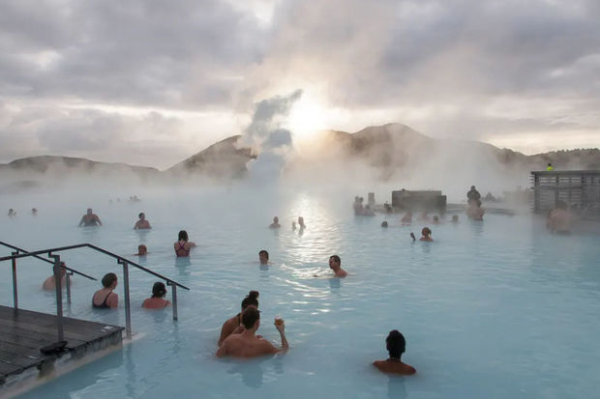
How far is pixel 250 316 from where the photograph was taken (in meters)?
4.95

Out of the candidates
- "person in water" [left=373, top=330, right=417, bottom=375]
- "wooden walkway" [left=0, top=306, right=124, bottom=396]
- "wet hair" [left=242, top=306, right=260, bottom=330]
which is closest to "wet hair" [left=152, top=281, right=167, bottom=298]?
"wooden walkway" [left=0, top=306, right=124, bottom=396]

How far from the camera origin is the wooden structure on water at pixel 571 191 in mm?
17312

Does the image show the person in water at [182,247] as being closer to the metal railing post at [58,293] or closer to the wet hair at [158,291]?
the wet hair at [158,291]

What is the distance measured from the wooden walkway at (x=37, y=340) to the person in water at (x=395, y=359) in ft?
10.2

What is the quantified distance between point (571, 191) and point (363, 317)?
15.9 meters

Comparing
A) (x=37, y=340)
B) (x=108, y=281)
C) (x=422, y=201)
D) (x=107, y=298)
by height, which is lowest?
(x=107, y=298)

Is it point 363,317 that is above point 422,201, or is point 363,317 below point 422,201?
below

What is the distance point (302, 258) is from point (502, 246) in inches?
236

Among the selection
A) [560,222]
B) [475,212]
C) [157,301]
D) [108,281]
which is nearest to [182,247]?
[108,281]

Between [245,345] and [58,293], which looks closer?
[58,293]

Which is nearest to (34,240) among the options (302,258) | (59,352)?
(302,258)

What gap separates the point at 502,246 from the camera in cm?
1327

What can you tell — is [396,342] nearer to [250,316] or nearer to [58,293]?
[250,316]

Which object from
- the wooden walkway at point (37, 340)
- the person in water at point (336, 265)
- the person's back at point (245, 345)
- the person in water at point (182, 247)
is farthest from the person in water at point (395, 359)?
the person in water at point (182, 247)
